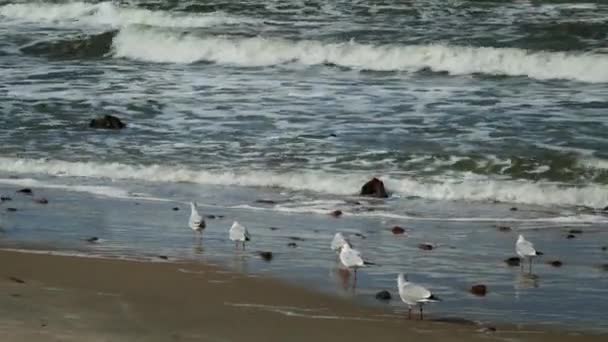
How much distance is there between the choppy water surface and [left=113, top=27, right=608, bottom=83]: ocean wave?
Result: 42 millimetres

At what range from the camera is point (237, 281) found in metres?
7.41

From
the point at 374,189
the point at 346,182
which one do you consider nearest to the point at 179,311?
the point at 374,189

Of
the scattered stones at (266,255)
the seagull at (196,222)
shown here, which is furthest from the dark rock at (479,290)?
the seagull at (196,222)

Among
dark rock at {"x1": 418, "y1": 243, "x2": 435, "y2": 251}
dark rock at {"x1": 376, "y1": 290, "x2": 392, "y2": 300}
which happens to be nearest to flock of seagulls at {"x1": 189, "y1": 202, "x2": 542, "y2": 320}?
dark rock at {"x1": 376, "y1": 290, "x2": 392, "y2": 300}

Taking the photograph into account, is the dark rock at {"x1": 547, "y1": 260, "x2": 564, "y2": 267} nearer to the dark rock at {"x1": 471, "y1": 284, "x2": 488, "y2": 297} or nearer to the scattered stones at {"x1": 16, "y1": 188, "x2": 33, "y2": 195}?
the dark rock at {"x1": 471, "y1": 284, "x2": 488, "y2": 297}

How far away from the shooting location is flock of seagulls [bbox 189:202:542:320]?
253 inches

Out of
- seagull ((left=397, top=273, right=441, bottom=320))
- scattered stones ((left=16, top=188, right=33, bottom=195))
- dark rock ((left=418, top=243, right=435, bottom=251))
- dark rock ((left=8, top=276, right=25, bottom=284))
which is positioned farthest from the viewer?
scattered stones ((left=16, top=188, right=33, bottom=195))

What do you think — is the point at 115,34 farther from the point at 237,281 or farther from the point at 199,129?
the point at 237,281

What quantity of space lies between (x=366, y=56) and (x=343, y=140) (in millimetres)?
7359

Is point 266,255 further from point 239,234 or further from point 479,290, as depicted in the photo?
point 479,290

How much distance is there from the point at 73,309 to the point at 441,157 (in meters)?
5.90

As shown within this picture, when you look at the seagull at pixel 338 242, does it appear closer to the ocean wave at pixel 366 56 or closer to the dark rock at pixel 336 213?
the dark rock at pixel 336 213

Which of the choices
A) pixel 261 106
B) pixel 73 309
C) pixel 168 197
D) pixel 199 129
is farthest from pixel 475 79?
pixel 73 309

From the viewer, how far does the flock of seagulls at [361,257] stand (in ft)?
21.1
